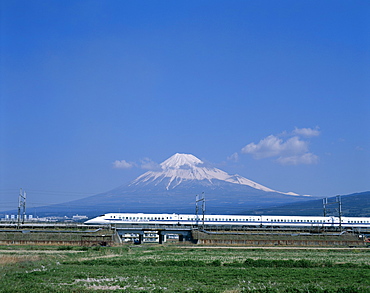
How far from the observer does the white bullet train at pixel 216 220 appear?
335 ft

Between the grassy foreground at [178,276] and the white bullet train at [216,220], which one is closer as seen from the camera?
the grassy foreground at [178,276]

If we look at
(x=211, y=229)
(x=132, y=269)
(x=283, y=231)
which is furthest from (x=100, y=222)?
(x=132, y=269)

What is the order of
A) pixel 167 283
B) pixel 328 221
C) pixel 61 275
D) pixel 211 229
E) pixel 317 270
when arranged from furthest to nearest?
pixel 328 221, pixel 211 229, pixel 317 270, pixel 61 275, pixel 167 283

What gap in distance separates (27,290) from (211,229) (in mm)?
61831

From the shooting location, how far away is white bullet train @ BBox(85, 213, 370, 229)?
10207cm

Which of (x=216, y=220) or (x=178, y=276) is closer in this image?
(x=178, y=276)

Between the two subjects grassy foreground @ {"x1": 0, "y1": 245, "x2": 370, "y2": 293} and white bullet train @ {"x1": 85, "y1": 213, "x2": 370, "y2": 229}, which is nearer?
grassy foreground @ {"x1": 0, "y1": 245, "x2": 370, "y2": 293}

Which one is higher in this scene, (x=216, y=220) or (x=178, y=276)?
(x=216, y=220)

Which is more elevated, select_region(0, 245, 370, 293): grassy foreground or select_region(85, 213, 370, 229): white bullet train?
select_region(85, 213, 370, 229): white bullet train

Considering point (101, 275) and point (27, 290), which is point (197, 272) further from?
point (27, 290)

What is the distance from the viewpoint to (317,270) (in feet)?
120

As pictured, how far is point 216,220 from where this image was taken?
107375 millimetres

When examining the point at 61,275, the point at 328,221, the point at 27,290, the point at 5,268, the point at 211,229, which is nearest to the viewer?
the point at 27,290

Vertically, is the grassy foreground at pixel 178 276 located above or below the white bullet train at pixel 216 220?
below
